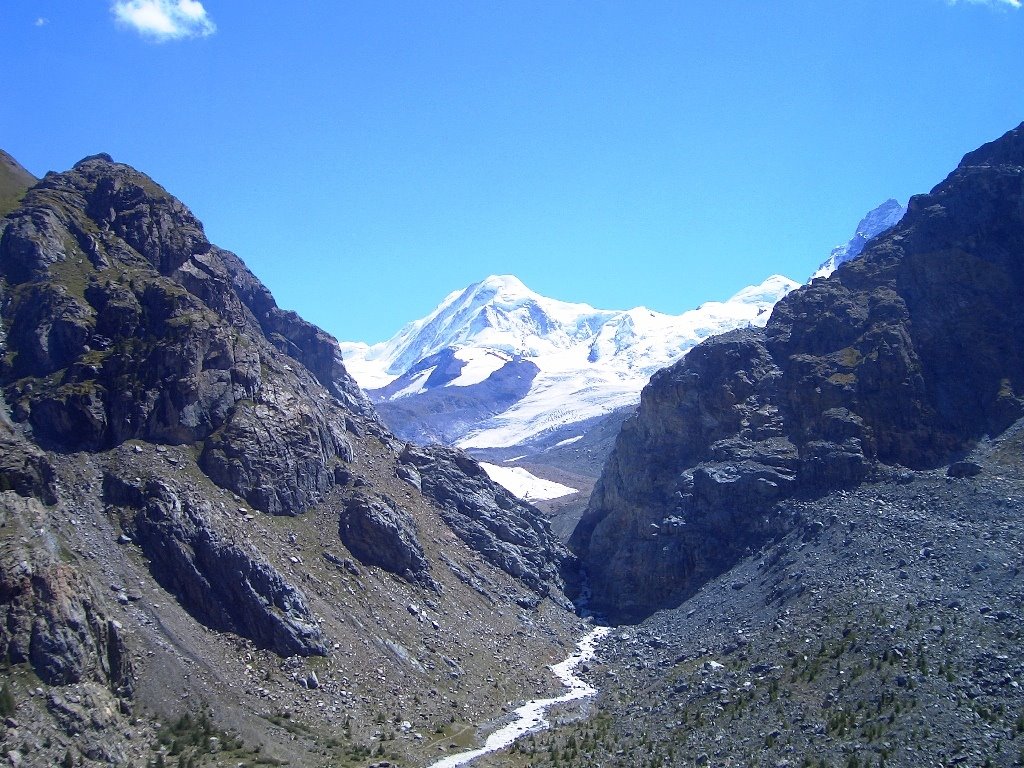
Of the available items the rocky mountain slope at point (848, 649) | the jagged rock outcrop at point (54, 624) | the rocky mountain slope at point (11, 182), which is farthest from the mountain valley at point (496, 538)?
the rocky mountain slope at point (11, 182)

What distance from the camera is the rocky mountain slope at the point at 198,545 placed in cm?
4928

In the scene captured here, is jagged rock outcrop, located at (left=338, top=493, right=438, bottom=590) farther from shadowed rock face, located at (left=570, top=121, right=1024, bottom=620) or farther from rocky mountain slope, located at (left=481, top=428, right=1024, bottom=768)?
shadowed rock face, located at (left=570, top=121, right=1024, bottom=620)

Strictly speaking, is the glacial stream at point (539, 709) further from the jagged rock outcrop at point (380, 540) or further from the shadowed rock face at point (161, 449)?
the jagged rock outcrop at point (380, 540)

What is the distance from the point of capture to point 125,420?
69.5 m

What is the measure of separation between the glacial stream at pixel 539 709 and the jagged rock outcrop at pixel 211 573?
13.6 metres

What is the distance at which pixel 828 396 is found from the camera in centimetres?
9394

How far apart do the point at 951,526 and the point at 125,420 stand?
6709 cm

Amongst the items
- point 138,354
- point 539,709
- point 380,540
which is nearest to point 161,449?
point 138,354

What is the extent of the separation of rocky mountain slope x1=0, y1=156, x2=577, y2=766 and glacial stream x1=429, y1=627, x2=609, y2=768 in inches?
77.7

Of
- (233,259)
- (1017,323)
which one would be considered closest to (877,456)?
(1017,323)

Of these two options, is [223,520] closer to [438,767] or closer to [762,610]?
[438,767]

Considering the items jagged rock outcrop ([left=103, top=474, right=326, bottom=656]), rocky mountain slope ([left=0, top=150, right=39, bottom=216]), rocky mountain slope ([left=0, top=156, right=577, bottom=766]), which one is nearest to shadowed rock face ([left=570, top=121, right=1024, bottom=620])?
rocky mountain slope ([left=0, top=156, right=577, bottom=766])

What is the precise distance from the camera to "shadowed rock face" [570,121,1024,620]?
88.6m

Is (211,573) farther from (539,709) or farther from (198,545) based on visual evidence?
(539,709)
